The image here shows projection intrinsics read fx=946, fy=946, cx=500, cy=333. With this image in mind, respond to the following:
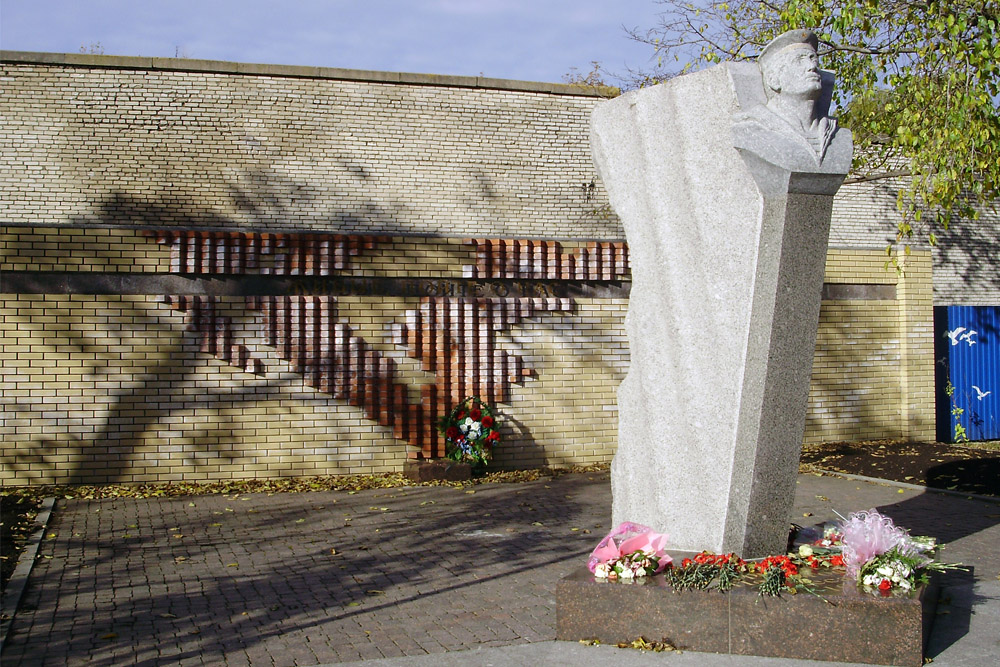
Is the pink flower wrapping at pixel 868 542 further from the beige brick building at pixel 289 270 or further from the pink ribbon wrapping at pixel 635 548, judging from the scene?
the beige brick building at pixel 289 270

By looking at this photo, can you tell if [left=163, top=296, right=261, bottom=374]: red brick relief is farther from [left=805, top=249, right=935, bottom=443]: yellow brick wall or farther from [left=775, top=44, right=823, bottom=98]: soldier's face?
[left=805, top=249, right=935, bottom=443]: yellow brick wall

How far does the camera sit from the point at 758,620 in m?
4.93

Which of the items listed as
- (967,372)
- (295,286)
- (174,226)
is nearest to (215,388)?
(295,286)

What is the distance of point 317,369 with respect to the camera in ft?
38.7

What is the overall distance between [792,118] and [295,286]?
7.64m

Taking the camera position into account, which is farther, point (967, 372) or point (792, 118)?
point (967, 372)

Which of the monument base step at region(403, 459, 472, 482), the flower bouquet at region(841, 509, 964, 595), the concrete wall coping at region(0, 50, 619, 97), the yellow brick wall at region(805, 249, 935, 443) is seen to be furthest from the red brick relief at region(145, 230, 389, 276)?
the flower bouquet at region(841, 509, 964, 595)

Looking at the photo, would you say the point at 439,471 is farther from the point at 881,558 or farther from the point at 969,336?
the point at 969,336

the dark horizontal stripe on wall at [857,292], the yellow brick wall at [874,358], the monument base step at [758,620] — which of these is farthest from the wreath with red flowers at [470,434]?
the monument base step at [758,620]

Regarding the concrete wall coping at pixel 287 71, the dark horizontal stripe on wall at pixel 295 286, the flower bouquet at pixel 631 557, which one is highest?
the concrete wall coping at pixel 287 71

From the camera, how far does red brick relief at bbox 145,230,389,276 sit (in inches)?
443

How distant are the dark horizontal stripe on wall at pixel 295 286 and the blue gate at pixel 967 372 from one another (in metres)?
6.02

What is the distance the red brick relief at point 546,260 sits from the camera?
12.4 meters

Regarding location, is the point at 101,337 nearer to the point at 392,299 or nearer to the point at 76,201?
the point at 76,201
